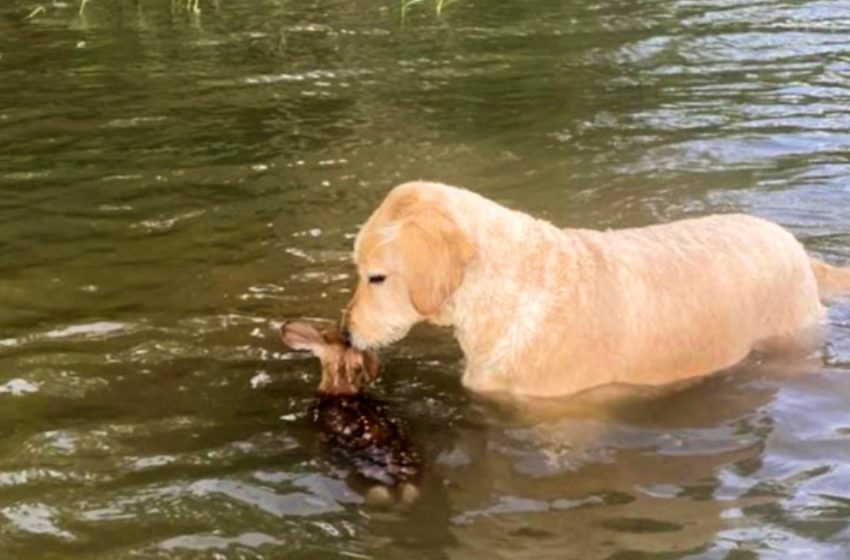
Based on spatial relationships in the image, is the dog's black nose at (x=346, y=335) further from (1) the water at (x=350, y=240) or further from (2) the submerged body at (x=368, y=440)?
(1) the water at (x=350, y=240)

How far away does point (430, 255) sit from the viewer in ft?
20.9

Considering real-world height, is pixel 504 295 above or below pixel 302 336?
above

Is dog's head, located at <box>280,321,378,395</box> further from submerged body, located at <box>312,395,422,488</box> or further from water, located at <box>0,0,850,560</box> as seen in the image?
water, located at <box>0,0,850,560</box>

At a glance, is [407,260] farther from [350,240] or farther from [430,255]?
[350,240]

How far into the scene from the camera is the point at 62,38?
1653 centimetres

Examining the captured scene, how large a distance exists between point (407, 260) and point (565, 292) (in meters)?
0.99

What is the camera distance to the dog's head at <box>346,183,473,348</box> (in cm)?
633

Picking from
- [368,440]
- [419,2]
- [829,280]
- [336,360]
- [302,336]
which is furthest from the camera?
[419,2]

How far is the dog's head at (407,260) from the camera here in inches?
249

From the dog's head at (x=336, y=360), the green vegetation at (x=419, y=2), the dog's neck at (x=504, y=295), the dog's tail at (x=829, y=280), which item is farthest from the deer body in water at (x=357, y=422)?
the green vegetation at (x=419, y=2)

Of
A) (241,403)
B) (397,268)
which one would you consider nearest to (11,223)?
(241,403)

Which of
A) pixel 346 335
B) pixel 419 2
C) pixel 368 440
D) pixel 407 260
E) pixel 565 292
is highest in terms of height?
pixel 419 2

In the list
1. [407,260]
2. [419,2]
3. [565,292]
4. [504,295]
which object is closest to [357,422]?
[407,260]

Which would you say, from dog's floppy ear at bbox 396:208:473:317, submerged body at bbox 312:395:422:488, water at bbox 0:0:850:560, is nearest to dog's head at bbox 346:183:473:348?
dog's floppy ear at bbox 396:208:473:317
